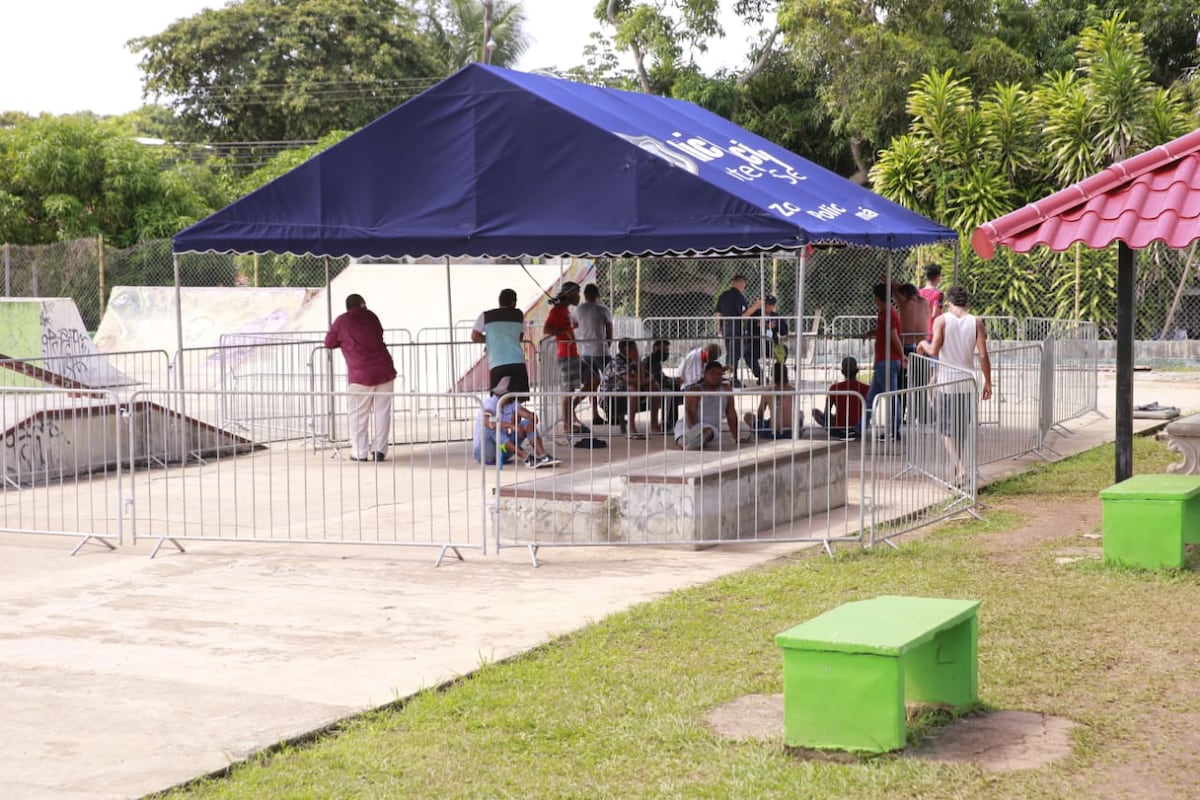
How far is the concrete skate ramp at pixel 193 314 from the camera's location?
26828 mm

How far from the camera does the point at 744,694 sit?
21.6ft

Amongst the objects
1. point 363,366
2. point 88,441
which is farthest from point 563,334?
point 88,441

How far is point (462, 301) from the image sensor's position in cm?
2484

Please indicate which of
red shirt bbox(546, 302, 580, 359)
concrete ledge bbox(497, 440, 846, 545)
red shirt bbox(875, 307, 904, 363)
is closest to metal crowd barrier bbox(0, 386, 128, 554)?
concrete ledge bbox(497, 440, 846, 545)

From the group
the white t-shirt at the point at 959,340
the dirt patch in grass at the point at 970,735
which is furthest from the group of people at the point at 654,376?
the dirt patch in grass at the point at 970,735

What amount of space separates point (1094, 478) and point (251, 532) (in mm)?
7597

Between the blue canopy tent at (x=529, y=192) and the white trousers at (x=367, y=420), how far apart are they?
1533 millimetres

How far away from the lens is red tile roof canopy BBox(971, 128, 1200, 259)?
980 cm

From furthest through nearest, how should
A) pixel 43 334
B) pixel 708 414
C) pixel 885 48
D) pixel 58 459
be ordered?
pixel 885 48 → pixel 43 334 → pixel 708 414 → pixel 58 459

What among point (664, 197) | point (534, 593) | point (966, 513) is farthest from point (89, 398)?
point (966, 513)

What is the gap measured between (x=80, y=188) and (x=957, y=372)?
30379 millimetres

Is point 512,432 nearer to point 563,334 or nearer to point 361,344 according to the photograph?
point 361,344

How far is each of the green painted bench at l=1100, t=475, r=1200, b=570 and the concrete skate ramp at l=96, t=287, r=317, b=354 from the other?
19037 millimetres

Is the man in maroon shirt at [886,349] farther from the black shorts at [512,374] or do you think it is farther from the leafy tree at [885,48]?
the leafy tree at [885,48]
